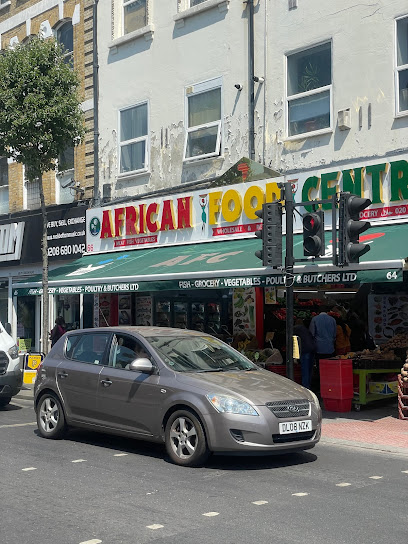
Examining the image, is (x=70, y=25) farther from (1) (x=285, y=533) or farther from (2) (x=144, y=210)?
(1) (x=285, y=533)

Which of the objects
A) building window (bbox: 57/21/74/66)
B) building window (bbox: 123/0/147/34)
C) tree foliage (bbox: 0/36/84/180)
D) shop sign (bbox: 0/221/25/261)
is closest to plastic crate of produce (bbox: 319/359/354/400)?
tree foliage (bbox: 0/36/84/180)

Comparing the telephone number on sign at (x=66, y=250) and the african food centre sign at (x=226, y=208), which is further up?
the african food centre sign at (x=226, y=208)

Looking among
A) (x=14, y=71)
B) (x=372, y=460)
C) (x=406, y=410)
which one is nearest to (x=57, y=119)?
(x=14, y=71)

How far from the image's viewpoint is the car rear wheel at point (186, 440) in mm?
8062

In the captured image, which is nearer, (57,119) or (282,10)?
(282,10)

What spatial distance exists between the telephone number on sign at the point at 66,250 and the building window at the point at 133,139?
2362 millimetres

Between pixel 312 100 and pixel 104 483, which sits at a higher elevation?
pixel 312 100

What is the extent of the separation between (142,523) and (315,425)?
304 centimetres

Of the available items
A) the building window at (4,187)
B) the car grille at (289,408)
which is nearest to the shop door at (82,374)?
the car grille at (289,408)

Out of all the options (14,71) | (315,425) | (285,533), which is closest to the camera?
(285,533)

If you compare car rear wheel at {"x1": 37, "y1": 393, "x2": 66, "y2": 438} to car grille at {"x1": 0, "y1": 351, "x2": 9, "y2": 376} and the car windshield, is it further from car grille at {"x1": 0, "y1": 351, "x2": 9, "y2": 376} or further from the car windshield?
car grille at {"x1": 0, "y1": 351, "x2": 9, "y2": 376}

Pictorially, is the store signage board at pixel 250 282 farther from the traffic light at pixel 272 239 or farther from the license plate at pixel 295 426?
the license plate at pixel 295 426

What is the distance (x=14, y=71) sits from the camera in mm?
16719

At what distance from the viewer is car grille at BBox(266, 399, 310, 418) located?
8.10 metres
